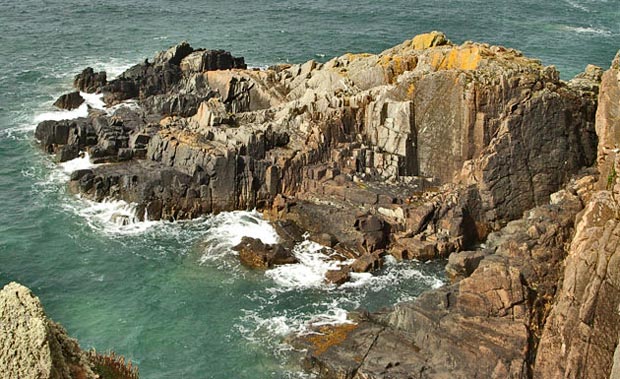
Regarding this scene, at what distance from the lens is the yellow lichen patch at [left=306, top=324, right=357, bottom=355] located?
4325 cm

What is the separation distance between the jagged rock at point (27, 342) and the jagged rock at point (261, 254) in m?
27.8

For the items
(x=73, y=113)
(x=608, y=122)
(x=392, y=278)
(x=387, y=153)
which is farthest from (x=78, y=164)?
(x=608, y=122)

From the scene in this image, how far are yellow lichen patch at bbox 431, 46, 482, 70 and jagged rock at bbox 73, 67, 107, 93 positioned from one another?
3789 cm

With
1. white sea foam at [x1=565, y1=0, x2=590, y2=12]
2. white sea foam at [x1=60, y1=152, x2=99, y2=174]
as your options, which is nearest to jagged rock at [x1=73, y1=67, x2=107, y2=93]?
white sea foam at [x1=60, y1=152, x2=99, y2=174]

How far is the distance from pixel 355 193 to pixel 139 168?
18.1 metres

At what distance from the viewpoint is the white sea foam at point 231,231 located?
5525 centimetres

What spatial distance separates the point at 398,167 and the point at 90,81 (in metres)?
40.1

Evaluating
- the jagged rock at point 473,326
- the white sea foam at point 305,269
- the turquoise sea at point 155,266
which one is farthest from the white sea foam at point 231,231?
the jagged rock at point 473,326

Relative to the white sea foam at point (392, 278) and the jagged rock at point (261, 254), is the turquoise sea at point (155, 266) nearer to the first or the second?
the white sea foam at point (392, 278)

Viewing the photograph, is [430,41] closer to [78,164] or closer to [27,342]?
Answer: [78,164]

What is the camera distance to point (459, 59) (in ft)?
205

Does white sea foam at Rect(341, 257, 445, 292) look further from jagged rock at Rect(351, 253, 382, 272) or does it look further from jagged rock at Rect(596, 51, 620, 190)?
jagged rock at Rect(596, 51, 620, 190)

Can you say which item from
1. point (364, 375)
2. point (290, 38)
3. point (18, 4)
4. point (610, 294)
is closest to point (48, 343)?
point (364, 375)

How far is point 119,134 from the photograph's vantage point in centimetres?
6781
